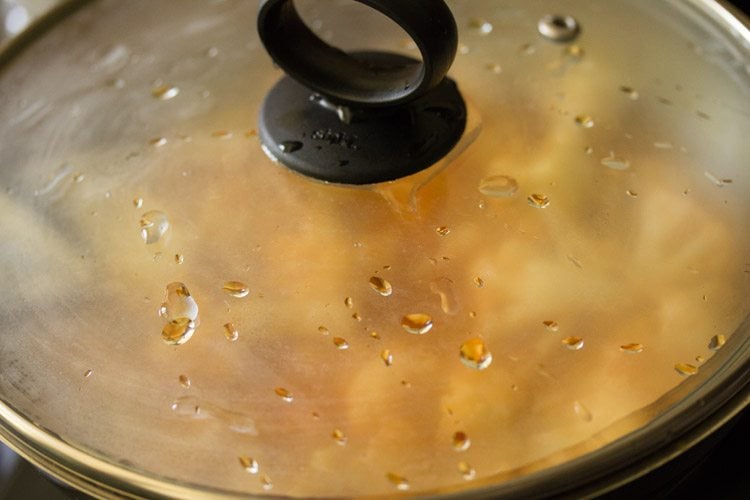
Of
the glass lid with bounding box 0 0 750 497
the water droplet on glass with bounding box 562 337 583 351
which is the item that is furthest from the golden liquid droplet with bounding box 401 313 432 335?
the water droplet on glass with bounding box 562 337 583 351

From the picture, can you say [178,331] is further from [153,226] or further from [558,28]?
[558,28]

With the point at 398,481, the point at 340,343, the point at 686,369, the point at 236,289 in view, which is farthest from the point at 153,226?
the point at 686,369

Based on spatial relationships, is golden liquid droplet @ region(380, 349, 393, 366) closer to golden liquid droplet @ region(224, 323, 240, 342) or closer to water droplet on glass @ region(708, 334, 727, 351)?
golden liquid droplet @ region(224, 323, 240, 342)

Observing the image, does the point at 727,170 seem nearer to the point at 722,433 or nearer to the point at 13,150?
the point at 722,433

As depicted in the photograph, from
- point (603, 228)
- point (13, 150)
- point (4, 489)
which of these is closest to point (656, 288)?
point (603, 228)

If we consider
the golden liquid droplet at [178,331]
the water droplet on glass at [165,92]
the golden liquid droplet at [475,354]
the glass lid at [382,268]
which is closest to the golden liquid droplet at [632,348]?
the glass lid at [382,268]
